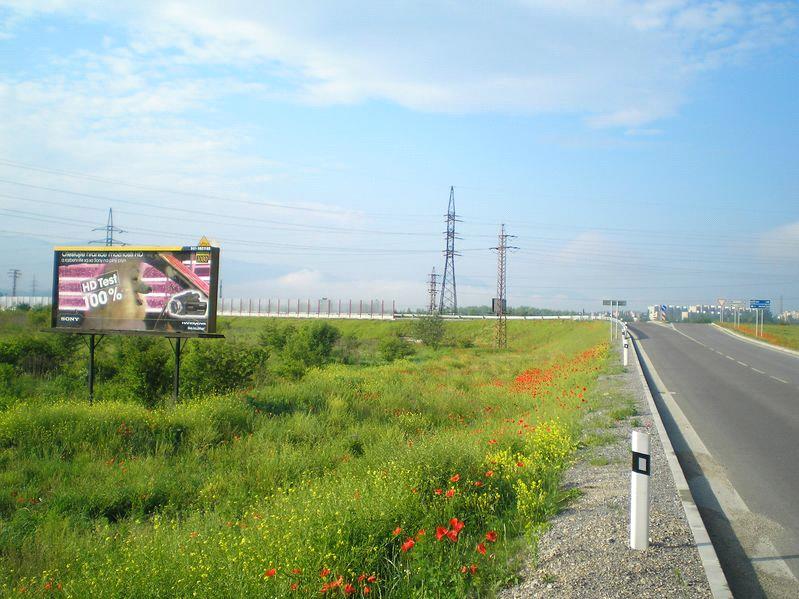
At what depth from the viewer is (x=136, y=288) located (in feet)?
56.6

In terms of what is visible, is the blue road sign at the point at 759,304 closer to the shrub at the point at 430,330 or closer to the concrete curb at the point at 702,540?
the shrub at the point at 430,330

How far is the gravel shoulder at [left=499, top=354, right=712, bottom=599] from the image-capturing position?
15.1 ft

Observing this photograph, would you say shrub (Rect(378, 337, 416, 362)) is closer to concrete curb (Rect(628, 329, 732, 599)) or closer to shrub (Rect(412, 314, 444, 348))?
shrub (Rect(412, 314, 444, 348))

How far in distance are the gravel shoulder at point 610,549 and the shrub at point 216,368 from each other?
13816 mm

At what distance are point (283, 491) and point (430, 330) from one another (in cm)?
4600

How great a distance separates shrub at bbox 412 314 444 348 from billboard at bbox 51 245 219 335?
36635 mm

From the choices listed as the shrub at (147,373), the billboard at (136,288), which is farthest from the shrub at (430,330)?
the billboard at (136,288)

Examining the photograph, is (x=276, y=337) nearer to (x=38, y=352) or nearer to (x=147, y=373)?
(x=38, y=352)

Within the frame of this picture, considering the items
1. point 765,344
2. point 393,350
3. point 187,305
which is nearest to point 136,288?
point 187,305

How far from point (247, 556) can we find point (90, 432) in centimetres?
834

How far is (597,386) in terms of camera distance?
17844mm

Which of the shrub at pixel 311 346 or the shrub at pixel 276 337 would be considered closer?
the shrub at pixel 311 346

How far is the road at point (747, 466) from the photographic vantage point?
570 centimetres

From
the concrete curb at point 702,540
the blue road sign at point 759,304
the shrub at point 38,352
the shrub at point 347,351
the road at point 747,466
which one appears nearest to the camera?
the concrete curb at point 702,540
